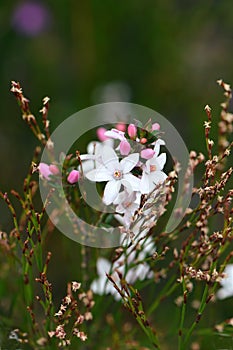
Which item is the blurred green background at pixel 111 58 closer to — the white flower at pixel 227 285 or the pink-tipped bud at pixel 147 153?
the white flower at pixel 227 285

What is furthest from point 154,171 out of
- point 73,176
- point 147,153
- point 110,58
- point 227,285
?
point 110,58

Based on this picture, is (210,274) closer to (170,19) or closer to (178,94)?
(178,94)

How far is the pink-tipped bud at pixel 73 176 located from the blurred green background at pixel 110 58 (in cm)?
138

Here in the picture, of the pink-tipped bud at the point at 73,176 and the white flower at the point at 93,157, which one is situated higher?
the white flower at the point at 93,157

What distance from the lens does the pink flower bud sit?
43.1 inches

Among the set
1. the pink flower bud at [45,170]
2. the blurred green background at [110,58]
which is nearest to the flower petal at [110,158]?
the pink flower bud at [45,170]

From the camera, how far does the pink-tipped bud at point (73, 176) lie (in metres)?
1.08

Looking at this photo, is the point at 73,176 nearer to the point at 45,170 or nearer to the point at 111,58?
the point at 45,170

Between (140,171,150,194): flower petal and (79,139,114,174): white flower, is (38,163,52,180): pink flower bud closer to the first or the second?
(79,139,114,174): white flower

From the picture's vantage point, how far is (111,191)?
1.04 m

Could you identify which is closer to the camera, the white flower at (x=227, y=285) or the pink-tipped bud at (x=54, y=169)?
the pink-tipped bud at (x=54, y=169)

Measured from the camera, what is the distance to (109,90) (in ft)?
8.51

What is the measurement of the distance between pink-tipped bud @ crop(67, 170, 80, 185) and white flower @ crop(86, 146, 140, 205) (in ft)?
0.08

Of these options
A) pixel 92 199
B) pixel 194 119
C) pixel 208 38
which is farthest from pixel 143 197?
pixel 208 38
